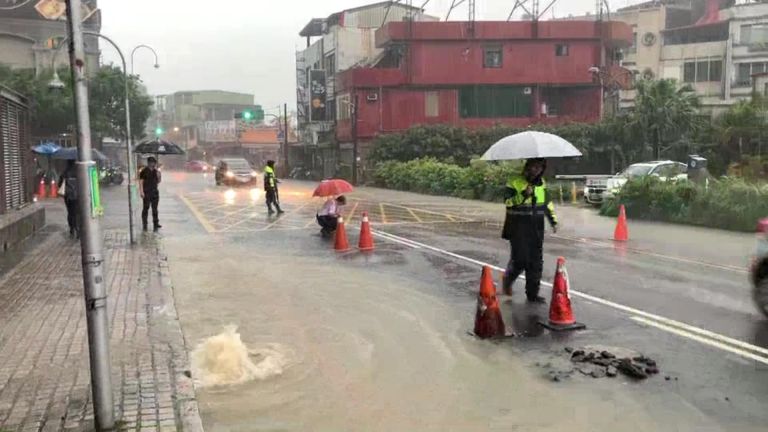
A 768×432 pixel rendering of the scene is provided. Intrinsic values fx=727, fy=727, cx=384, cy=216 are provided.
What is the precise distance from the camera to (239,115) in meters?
62.6

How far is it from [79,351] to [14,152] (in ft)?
35.6

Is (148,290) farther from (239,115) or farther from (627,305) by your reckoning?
(239,115)

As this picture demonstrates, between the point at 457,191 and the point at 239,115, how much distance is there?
119ft

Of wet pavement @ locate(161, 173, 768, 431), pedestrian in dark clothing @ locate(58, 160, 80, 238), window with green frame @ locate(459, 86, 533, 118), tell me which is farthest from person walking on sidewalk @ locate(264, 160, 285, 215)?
window with green frame @ locate(459, 86, 533, 118)

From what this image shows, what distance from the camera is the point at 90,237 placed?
4434 mm

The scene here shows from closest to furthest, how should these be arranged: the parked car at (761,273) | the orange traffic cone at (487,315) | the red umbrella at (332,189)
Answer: the orange traffic cone at (487,315) < the parked car at (761,273) < the red umbrella at (332,189)

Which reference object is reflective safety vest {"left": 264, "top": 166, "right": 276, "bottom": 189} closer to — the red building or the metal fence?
the metal fence

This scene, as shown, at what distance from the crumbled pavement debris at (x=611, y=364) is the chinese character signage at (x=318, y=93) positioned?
5474 cm

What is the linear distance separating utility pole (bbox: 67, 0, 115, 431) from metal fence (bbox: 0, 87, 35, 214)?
10.8 metres

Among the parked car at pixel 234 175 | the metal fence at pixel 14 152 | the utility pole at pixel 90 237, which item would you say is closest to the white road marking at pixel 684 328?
the utility pole at pixel 90 237

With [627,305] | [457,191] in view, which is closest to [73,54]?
[627,305]

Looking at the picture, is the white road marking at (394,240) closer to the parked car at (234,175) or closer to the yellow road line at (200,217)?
the yellow road line at (200,217)

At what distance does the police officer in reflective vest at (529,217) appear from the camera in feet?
28.3

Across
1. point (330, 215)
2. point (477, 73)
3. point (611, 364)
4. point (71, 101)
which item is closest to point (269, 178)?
point (330, 215)
